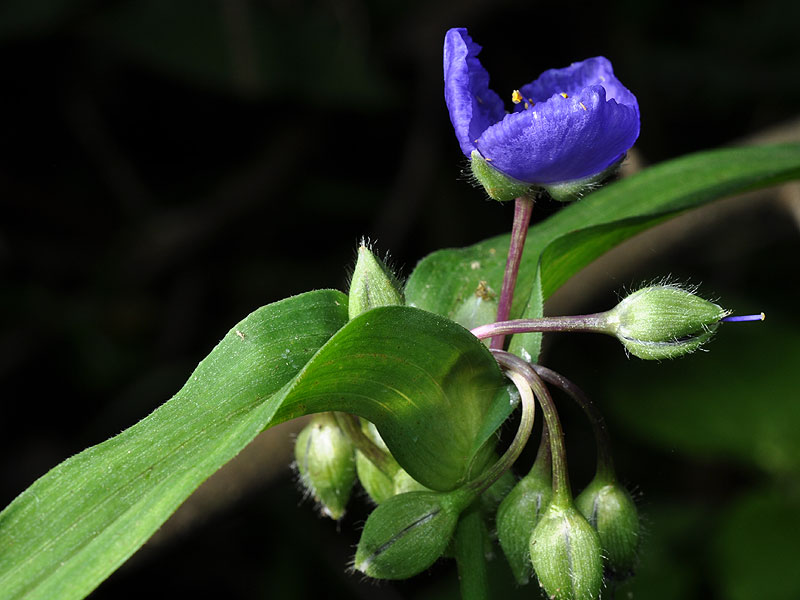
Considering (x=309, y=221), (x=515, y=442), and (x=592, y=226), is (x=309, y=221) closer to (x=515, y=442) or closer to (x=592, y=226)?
(x=592, y=226)

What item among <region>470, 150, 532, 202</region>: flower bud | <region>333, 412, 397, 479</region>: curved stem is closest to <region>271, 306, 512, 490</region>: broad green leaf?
<region>333, 412, 397, 479</region>: curved stem

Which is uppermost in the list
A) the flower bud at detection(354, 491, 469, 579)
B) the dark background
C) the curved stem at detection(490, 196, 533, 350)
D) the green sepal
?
the green sepal

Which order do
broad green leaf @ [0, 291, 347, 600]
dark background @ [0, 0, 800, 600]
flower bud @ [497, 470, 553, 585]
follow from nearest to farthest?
broad green leaf @ [0, 291, 347, 600]
flower bud @ [497, 470, 553, 585]
dark background @ [0, 0, 800, 600]

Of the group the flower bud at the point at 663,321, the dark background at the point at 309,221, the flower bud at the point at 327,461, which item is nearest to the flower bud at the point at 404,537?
the flower bud at the point at 327,461

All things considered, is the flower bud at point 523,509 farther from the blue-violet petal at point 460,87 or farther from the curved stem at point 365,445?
the blue-violet petal at point 460,87

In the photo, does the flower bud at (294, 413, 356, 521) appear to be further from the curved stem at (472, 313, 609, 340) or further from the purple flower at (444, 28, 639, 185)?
the purple flower at (444, 28, 639, 185)

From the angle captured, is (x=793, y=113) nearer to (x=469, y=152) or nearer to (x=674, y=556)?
(x=674, y=556)

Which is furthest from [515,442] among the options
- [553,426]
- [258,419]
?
[258,419]

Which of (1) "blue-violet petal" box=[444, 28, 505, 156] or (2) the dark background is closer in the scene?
(1) "blue-violet petal" box=[444, 28, 505, 156]
